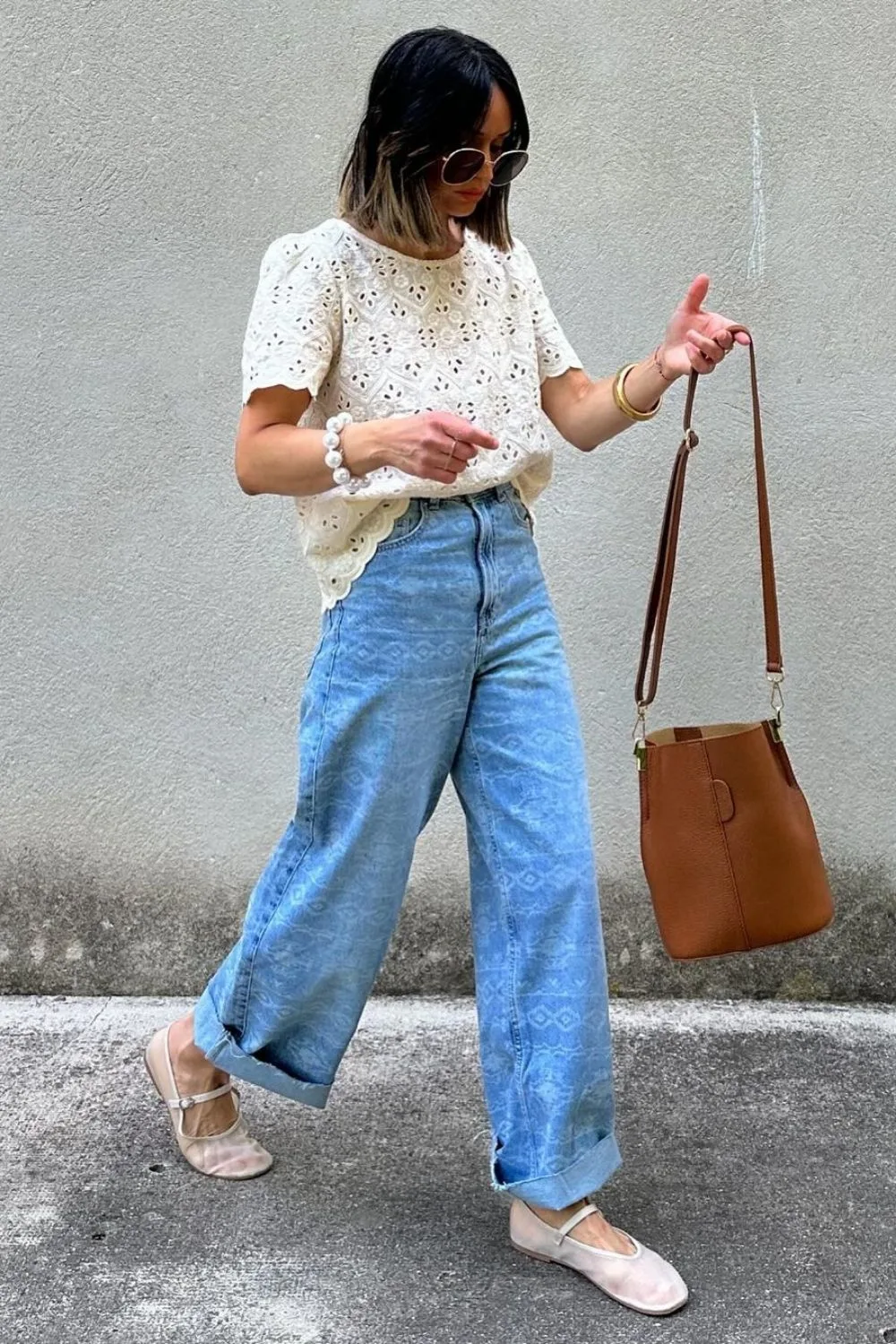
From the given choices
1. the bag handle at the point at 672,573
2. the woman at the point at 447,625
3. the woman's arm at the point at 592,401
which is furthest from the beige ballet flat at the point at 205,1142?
the woman's arm at the point at 592,401

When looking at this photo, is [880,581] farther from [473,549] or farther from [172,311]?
[172,311]

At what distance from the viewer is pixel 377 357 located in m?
2.07

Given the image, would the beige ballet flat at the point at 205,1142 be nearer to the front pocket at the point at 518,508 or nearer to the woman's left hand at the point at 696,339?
the front pocket at the point at 518,508

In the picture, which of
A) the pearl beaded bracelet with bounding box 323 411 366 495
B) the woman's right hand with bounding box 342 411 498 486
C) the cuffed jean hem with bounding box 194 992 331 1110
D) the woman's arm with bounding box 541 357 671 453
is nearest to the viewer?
the woman's right hand with bounding box 342 411 498 486

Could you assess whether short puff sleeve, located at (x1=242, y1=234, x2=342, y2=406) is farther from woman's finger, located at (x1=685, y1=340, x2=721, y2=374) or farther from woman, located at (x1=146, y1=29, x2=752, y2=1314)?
woman's finger, located at (x1=685, y1=340, x2=721, y2=374)

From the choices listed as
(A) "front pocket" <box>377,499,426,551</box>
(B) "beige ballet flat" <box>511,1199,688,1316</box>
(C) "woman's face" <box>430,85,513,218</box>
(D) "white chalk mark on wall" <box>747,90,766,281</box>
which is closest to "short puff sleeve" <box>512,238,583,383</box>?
(C) "woman's face" <box>430,85,513,218</box>

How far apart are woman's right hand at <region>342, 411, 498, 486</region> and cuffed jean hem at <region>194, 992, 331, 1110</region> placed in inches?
38.6

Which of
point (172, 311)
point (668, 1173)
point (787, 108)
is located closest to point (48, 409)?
point (172, 311)

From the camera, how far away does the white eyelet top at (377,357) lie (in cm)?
204

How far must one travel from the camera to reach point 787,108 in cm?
300

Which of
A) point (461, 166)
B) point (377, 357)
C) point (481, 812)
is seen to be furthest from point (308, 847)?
point (461, 166)

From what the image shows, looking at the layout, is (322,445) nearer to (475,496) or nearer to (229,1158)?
(475,496)

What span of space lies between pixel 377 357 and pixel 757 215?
1.30m

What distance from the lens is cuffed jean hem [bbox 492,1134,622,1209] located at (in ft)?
6.94
